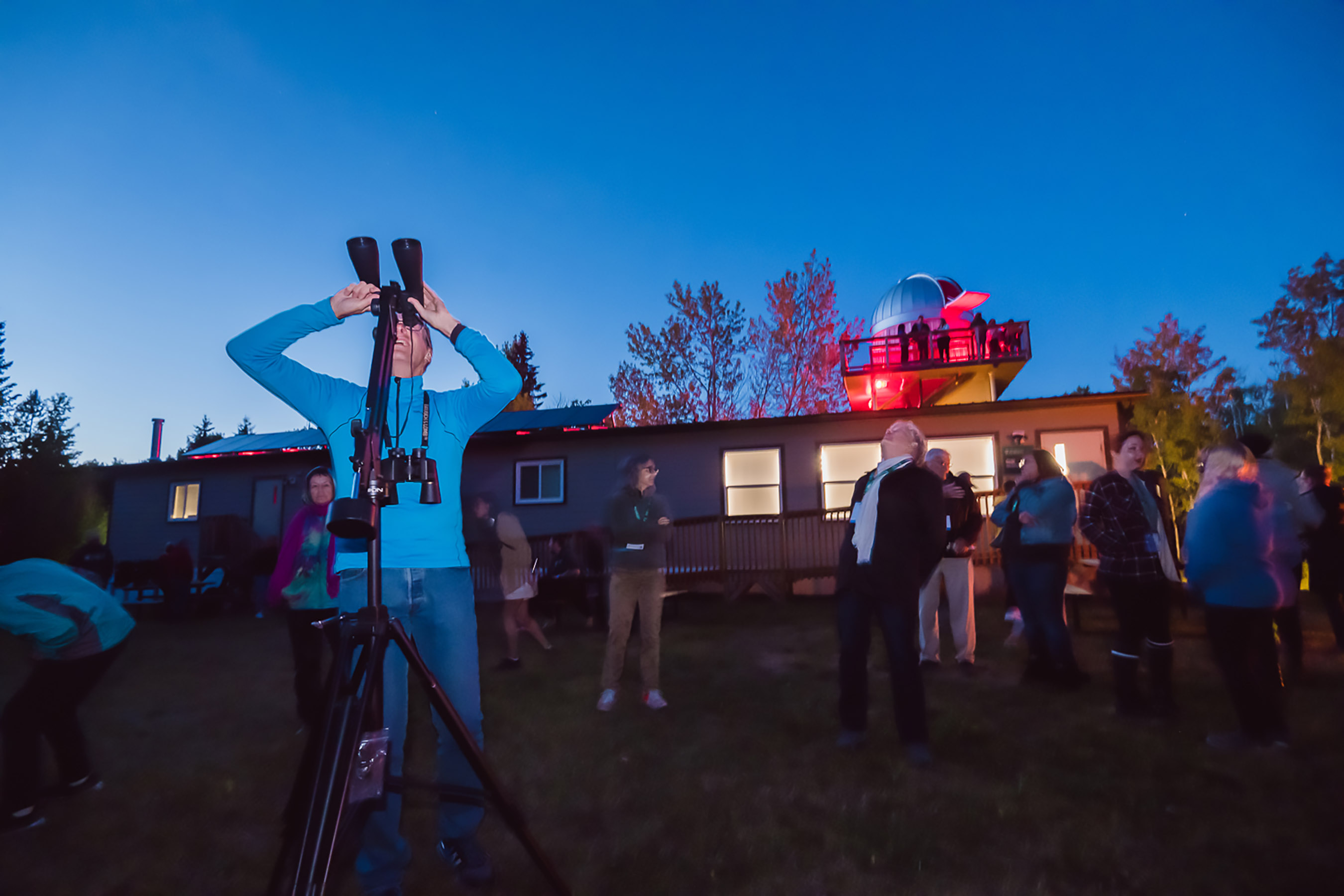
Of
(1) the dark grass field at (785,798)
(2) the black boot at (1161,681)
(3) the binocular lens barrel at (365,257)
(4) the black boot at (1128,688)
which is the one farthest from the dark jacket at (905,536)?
(3) the binocular lens barrel at (365,257)

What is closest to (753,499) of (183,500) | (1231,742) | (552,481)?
(552,481)

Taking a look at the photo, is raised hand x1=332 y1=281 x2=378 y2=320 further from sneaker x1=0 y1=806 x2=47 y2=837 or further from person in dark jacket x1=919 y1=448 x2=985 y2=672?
person in dark jacket x1=919 y1=448 x2=985 y2=672

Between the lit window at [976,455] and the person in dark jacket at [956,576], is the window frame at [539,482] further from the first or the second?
the person in dark jacket at [956,576]

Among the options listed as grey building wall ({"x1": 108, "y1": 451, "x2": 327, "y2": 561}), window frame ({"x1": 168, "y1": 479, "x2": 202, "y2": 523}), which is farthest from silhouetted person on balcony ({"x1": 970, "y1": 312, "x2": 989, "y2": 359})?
window frame ({"x1": 168, "y1": 479, "x2": 202, "y2": 523})

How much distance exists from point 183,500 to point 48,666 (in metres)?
20.1

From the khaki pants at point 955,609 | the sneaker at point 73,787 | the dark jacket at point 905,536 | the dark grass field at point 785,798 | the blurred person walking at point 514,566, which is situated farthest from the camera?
the blurred person walking at point 514,566

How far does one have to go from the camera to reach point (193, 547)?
770 inches

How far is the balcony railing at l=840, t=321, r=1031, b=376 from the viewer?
757 inches

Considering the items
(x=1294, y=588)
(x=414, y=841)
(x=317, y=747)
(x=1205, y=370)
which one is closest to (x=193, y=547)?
(x=414, y=841)

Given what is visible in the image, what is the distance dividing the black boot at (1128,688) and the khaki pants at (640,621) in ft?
11.5

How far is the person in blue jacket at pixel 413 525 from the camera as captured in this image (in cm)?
237

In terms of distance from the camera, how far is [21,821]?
3.65 metres

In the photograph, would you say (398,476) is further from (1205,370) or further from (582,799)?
(1205,370)

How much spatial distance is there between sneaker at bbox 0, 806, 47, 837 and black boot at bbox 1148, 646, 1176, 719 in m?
7.05
